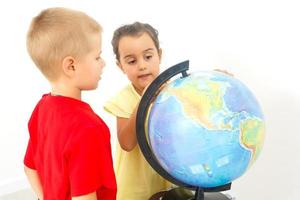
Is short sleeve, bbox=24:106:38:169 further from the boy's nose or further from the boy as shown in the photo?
the boy's nose

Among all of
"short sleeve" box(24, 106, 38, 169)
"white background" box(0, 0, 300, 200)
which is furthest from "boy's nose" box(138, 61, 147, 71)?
"white background" box(0, 0, 300, 200)

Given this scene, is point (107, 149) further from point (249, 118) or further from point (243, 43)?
point (243, 43)

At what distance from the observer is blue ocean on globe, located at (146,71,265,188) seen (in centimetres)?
98

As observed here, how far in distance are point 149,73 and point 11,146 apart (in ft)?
4.41

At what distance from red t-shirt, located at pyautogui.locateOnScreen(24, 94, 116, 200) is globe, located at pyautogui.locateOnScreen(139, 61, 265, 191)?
0.15m

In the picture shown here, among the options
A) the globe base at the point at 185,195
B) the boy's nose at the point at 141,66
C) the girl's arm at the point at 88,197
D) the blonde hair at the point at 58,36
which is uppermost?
the blonde hair at the point at 58,36

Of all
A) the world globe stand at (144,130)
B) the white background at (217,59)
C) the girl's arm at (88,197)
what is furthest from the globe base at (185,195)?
the white background at (217,59)

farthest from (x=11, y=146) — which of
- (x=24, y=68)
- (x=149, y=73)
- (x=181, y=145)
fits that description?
(x=181, y=145)

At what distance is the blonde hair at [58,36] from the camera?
3.35 feet

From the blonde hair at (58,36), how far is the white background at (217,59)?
2.95 feet

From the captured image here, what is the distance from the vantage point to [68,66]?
104 centimetres

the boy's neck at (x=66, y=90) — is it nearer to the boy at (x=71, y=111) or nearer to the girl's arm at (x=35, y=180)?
the boy at (x=71, y=111)

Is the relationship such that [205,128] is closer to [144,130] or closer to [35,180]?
[144,130]

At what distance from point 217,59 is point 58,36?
1082 millimetres
